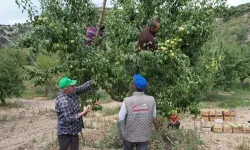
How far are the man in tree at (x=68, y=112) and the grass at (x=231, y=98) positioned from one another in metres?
10.3

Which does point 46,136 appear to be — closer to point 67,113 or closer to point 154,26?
point 67,113

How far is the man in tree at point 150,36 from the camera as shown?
204 inches

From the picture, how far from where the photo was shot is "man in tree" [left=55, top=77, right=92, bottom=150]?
195 inches

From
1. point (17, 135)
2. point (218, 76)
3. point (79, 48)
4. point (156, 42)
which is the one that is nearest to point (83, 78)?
point (79, 48)

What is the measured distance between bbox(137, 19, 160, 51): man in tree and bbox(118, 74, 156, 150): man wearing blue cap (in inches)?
34.2

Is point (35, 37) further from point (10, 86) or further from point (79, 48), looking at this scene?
point (10, 86)

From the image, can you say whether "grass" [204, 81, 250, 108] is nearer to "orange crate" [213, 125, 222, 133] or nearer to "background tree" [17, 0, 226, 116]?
"orange crate" [213, 125, 222, 133]

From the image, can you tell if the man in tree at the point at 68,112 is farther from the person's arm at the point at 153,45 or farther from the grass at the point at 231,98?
the grass at the point at 231,98

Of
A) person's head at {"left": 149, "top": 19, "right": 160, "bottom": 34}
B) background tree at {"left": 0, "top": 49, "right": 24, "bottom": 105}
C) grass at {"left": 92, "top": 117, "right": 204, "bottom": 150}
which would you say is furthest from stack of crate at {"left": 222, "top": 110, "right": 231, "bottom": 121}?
background tree at {"left": 0, "top": 49, "right": 24, "bottom": 105}

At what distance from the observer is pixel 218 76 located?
1944cm

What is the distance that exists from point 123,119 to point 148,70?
129cm

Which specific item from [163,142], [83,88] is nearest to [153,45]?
[83,88]

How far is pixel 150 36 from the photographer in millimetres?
5242

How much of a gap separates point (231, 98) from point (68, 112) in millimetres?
16950
